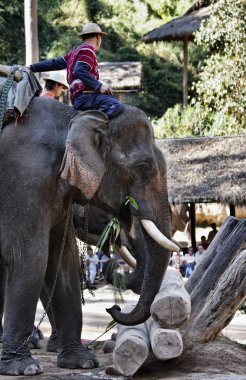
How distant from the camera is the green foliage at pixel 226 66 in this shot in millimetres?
24703

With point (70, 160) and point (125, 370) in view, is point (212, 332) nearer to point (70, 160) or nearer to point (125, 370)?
point (125, 370)

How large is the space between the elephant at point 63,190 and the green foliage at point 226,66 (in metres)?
17.7

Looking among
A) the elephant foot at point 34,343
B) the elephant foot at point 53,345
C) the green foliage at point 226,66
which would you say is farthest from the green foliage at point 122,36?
the elephant foot at point 53,345

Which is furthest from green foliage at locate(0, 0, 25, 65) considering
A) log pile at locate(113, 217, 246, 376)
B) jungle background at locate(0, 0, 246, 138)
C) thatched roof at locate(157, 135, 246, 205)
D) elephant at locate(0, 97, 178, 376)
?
elephant at locate(0, 97, 178, 376)

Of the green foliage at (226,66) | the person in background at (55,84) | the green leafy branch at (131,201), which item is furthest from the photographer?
the green foliage at (226,66)

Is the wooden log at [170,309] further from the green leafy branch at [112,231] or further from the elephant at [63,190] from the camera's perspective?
the green leafy branch at [112,231]

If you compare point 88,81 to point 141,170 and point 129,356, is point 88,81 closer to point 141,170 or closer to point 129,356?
point 141,170

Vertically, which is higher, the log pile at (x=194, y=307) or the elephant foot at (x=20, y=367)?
the log pile at (x=194, y=307)

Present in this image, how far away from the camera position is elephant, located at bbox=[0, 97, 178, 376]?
7086 millimetres

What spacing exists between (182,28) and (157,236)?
2293 cm

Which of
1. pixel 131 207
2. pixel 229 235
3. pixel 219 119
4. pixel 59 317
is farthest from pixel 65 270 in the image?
pixel 219 119

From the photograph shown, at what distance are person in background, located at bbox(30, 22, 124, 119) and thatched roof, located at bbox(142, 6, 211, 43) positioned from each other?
20.9 m

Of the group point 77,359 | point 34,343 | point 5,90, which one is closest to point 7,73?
point 5,90

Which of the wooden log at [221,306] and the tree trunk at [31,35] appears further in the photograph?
the tree trunk at [31,35]
